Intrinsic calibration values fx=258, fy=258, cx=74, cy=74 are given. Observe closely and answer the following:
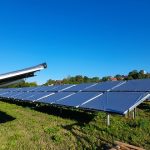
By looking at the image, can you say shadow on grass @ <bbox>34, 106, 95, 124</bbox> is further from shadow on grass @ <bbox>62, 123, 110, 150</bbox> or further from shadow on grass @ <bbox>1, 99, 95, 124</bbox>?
shadow on grass @ <bbox>62, 123, 110, 150</bbox>

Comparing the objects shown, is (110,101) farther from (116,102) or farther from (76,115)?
(76,115)

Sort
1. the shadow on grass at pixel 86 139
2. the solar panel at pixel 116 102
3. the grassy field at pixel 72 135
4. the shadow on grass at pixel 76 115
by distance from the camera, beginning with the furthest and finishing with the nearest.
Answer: the shadow on grass at pixel 76 115
the solar panel at pixel 116 102
the grassy field at pixel 72 135
the shadow on grass at pixel 86 139

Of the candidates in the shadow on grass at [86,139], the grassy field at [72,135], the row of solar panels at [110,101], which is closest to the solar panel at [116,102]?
the row of solar panels at [110,101]

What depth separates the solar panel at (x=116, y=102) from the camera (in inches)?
375

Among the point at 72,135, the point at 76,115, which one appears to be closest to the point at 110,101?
the point at 72,135

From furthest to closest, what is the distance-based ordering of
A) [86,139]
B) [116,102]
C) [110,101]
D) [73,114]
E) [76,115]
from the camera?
1. [73,114]
2. [76,115]
3. [110,101]
4. [116,102]
5. [86,139]

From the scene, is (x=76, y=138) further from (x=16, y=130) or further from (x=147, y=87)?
(x=147, y=87)

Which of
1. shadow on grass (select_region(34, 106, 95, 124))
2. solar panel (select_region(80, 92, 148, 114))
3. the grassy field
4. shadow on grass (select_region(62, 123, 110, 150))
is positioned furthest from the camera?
shadow on grass (select_region(34, 106, 95, 124))

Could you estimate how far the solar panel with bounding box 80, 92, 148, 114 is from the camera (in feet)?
31.2

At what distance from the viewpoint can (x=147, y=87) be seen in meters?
11.8

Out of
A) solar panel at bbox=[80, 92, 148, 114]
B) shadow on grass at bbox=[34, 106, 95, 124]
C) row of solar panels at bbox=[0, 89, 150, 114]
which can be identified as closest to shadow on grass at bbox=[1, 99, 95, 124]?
shadow on grass at bbox=[34, 106, 95, 124]

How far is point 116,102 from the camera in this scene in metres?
10.5

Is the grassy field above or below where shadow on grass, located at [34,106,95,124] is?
below

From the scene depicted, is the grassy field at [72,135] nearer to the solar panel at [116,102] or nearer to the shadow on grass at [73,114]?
the solar panel at [116,102]
